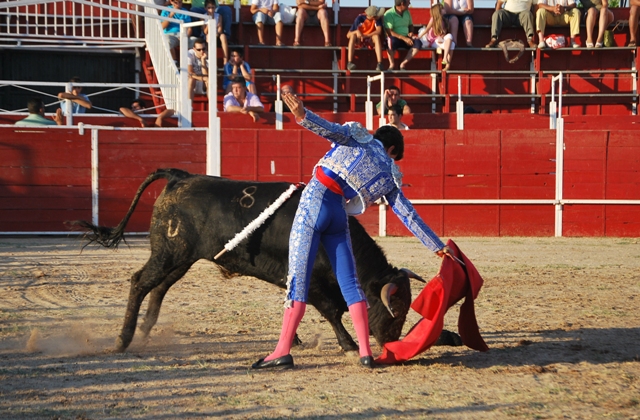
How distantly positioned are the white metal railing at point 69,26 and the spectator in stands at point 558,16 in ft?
21.3

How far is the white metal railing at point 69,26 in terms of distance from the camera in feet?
43.1

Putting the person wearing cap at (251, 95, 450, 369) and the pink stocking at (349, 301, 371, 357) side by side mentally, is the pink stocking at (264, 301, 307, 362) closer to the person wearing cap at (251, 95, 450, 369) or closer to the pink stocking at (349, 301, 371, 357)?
the person wearing cap at (251, 95, 450, 369)

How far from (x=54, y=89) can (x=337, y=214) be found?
11144 millimetres

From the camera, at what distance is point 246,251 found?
4.28 meters

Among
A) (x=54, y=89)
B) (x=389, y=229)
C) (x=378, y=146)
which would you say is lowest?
(x=389, y=229)

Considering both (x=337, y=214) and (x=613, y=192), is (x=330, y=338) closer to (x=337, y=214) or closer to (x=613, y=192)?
(x=337, y=214)

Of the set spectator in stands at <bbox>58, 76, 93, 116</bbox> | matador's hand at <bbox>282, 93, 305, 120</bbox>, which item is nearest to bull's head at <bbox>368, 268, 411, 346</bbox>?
matador's hand at <bbox>282, 93, 305, 120</bbox>

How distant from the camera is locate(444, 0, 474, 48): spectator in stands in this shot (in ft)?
46.5

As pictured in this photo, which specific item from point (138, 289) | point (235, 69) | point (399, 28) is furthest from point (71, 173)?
point (138, 289)

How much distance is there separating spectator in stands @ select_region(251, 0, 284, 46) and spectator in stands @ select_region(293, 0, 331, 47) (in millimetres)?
296

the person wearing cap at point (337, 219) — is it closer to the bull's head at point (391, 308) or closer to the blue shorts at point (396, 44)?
the bull's head at point (391, 308)

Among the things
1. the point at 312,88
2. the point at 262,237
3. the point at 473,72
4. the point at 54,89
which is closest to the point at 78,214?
the point at 54,89

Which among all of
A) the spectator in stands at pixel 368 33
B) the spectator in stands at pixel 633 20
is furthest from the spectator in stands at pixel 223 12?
the spectator in stands at pixel 633 20

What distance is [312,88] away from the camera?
1390 cm
